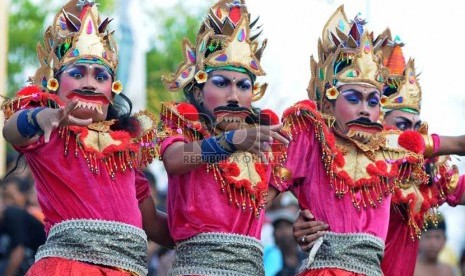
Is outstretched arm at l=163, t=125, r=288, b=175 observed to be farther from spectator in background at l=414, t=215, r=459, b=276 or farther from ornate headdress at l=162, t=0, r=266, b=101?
spectator in background at l=414, t=215, r=459, b=276

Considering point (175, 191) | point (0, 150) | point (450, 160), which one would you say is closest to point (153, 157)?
point (175, 191)

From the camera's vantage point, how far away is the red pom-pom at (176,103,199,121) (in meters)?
6.84

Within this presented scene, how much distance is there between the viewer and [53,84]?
6.67 m

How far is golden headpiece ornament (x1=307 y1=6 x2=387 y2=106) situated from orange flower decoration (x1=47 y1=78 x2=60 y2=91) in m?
1.64

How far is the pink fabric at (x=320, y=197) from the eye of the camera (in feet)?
23.0

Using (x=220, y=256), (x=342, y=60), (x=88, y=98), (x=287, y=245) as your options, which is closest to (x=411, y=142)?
(x=342, y=60)

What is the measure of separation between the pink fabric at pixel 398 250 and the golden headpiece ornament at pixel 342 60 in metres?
0.97

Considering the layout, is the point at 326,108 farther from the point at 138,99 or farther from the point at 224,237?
the point at 138,99

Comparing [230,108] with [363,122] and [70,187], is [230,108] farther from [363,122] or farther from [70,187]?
[70,187]

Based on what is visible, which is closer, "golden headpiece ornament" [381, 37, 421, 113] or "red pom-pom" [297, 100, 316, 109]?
"red pom-pom" [297, 100, 316, 109]

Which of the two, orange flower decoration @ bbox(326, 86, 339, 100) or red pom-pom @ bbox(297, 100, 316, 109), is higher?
orange flower decoration @ bbox(326, 86, 339, 100)

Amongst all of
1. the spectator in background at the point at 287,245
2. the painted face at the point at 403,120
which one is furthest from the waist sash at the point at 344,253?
the spectator in background at the point at 287,245

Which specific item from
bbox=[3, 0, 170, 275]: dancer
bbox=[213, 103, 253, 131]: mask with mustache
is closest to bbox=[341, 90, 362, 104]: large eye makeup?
bbox=[213, 103, 253, 131]: mask with mustache

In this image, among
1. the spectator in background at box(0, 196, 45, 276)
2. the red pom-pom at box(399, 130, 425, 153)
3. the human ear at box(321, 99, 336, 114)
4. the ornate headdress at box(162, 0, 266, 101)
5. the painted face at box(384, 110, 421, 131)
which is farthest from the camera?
the spectator in background at box(0, 196, 45, 276)
